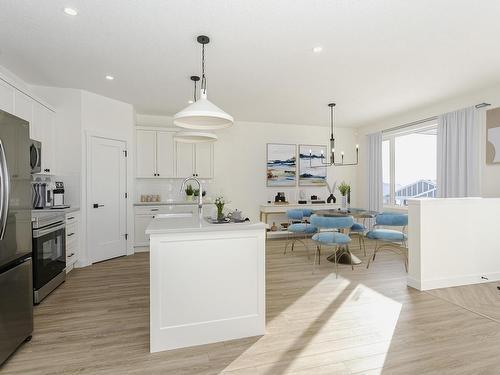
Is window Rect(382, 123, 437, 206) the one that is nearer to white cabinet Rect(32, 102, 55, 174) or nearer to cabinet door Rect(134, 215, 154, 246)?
cabinet door Rect(134, 215, 154, 246)

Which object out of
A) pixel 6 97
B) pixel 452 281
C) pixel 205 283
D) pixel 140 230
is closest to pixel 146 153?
pixel 140 230

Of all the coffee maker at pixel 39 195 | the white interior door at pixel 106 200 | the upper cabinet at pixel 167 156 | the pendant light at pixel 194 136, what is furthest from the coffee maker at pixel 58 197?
the pendant light at pixel 194 136

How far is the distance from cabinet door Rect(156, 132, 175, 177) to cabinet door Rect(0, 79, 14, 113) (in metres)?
2.52

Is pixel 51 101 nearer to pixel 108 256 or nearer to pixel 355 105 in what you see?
pixel 108 256

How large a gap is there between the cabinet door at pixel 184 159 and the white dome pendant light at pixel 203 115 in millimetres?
2786

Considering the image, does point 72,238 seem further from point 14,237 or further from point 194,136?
point 194,136

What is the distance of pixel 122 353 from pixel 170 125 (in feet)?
15.5

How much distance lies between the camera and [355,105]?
5.20 m

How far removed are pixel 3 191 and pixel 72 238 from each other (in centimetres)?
240

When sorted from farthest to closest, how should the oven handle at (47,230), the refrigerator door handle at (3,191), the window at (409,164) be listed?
the window at (409,164) < the oven handle at (47,230) < the refrigerator door handle at (3,191)

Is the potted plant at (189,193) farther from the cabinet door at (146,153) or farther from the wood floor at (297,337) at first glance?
the wood floor at (297,337)

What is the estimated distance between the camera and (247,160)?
256 inches

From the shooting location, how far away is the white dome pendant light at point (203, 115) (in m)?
2.13

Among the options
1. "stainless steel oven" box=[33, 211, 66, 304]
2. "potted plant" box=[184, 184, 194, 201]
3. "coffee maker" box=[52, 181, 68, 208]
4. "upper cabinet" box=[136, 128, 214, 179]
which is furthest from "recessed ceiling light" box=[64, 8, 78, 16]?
"potted plant" box=[184, 184, 194, 201]
